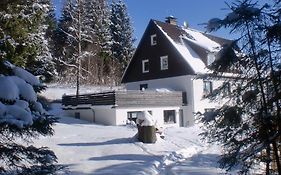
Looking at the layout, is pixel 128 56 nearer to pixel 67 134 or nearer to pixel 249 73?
pixel 67 134

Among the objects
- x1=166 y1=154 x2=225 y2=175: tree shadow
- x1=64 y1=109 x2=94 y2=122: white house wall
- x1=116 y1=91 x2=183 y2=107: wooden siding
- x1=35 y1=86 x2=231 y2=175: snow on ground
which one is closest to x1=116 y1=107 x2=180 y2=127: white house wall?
x1=116 y1=91 x2=183 y2=107: wooden siding

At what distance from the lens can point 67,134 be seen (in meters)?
21.8

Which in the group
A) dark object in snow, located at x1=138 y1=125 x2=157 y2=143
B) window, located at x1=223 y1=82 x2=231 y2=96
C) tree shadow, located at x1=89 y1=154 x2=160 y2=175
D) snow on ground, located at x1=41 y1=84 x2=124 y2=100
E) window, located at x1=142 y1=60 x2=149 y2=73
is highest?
window, located at x1=142 y1=60 x2=149 y2=73

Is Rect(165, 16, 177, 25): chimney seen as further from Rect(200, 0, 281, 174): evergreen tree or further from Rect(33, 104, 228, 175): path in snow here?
Rect(200, 0, 281, 174): evergreen tree

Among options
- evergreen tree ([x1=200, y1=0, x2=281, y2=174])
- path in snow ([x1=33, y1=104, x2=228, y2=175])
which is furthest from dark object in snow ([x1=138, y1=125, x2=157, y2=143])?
evergreen tree ([x1=200, y1=0, x2=281, y2=174])

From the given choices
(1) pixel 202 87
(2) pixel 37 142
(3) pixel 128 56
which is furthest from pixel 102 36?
(2) pixel 37 142

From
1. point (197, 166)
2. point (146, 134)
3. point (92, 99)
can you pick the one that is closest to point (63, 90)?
point (92, 99)

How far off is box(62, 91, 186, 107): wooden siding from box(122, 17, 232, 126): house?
138cm

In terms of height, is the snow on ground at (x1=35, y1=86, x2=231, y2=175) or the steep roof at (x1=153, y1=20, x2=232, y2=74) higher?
the steep roof at (x1=153, y1=20, x2=232, y2=74)

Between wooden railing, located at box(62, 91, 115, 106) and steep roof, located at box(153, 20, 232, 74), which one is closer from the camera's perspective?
wooden railing, located at box(62, 91, 115, 106)

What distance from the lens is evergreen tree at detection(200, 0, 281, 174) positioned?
5.33 meters

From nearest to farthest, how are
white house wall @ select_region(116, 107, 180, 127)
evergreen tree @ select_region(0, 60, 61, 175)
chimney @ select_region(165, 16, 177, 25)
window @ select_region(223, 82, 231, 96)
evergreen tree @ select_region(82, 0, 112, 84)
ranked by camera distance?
1. evergreen tree @ select_region(0, 60, 61, 175)
2. window @ select_region(223, 82, 231, 96)
3. white house wall @ select_region(116, 107, 180, 127)
4. chimney @ select_region(165, 16, 177, 25)
5. evergreen tree @ select_region(82, 0, 112, 84)

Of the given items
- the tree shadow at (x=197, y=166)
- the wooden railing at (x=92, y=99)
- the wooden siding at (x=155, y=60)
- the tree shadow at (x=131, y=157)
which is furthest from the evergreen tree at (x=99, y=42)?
the tree shadow at (x=197, y=166)

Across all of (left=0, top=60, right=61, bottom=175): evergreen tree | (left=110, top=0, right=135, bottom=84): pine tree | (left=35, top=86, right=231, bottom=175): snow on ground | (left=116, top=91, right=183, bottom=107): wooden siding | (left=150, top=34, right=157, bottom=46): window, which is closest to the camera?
(left=0, top=60, right=61, bottom=175): evergreen tree
